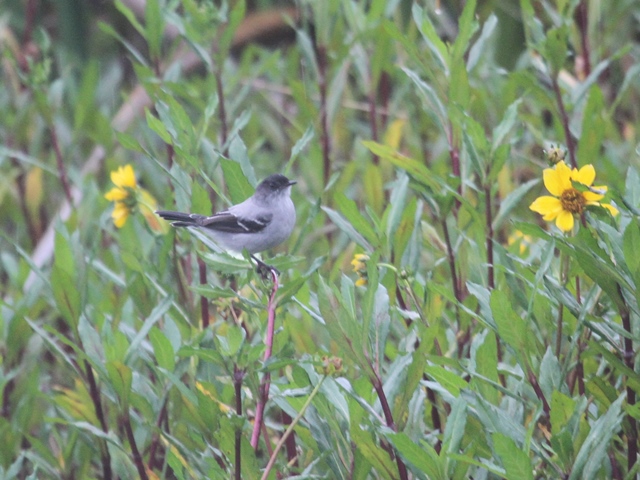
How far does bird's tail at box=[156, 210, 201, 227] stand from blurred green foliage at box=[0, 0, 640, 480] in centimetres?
3

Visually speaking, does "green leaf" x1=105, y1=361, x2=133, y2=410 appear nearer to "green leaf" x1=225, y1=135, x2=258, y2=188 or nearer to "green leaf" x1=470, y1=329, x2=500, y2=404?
"green leaf" x1=225, y1=135, x2=258, y2=188

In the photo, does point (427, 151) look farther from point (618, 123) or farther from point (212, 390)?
point (212, 390)

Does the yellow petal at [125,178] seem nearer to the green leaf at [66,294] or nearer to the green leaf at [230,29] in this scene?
the green leaf at [66,294]

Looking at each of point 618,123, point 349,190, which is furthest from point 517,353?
point 618,123

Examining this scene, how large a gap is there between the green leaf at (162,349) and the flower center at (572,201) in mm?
1078

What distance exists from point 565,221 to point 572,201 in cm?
5

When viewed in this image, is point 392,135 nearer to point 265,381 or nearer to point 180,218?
point 180,218

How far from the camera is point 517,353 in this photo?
2.01 metres

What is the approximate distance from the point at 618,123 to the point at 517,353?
3046 millimetres

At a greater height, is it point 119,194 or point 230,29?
point 230,29

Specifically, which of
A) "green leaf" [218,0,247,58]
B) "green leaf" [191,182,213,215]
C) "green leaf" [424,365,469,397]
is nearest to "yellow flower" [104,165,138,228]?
"green leaf" [191,182,213,215]

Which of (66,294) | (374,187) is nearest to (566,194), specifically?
(66,294)

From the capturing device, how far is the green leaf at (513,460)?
5.63 ft

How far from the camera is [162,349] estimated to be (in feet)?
7.83
